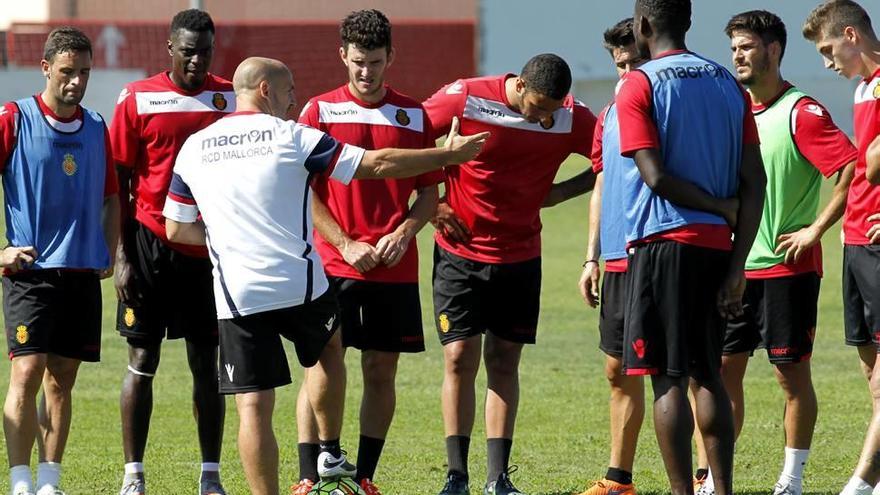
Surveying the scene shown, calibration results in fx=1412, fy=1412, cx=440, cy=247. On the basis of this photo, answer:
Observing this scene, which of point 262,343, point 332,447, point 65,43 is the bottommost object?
point 332,447

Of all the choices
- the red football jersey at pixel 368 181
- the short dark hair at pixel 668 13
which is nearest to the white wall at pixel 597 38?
the red football jersey at pixel 368 181

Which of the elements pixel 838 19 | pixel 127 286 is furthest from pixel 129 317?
pixel 838 19

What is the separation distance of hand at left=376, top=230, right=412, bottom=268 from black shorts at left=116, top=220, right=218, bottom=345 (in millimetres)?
1079

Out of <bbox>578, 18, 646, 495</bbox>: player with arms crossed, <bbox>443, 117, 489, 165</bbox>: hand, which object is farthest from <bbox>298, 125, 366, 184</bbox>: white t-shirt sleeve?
<bbox>578, 18, 646, 495</bbox>: player with arms crossed

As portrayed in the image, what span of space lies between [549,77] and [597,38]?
30.2 meters

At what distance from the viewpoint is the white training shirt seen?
254 inches

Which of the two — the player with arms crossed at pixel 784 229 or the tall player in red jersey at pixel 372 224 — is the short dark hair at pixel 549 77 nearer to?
the tall player in red jersey at pixel 372 224

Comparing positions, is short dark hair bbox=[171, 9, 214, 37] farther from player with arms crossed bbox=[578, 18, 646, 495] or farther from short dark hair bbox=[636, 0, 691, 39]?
short dark hair bbox=[636, 0, 691, 39]

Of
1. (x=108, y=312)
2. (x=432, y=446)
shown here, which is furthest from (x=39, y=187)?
(x=108, y=312)

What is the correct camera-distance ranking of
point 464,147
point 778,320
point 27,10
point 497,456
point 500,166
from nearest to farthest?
point 464,147 → point 778,320 → point 497,456 → point 500,166 → point 27,10

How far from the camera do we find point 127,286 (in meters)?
7.91

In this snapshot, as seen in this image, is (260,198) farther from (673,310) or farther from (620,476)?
(620,476)

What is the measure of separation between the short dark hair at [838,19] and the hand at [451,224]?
224 cm

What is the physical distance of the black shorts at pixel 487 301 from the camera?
8211 millimetres
